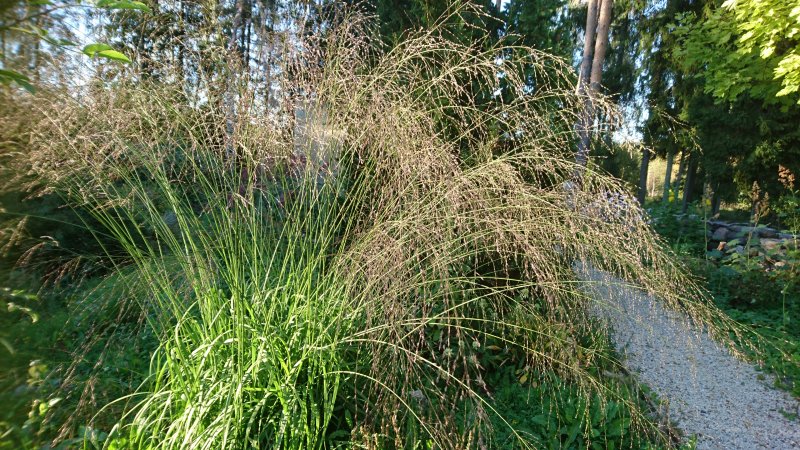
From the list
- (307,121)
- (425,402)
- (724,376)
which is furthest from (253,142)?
(724,376)

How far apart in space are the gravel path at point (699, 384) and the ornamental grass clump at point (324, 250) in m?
0.10

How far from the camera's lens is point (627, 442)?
7.22 feet

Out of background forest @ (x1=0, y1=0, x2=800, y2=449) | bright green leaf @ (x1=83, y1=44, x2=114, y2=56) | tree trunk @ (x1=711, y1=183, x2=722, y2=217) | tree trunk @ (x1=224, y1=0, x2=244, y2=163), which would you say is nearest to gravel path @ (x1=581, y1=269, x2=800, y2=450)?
background forest @ (x1=0, y1=0, x2=800, y2=449)

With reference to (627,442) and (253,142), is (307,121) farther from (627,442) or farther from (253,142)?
(627,442)

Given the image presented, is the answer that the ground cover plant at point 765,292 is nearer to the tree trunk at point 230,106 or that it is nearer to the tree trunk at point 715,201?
the tree trunk at point 230,106

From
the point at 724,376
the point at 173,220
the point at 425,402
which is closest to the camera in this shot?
the point at 425,402

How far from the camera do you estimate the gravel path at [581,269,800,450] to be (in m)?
1.77

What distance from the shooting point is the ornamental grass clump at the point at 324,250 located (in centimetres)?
146

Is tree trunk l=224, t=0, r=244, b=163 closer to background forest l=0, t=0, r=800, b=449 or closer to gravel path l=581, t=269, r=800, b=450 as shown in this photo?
background forest l=0, t=0, r=800, b=449

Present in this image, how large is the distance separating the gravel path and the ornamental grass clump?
0.33 ft

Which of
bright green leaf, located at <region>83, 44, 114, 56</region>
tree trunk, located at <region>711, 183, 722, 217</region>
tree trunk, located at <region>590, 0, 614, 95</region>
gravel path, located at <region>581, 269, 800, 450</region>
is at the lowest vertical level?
gravel path, located at <region>581, 269, 800, 450</region>

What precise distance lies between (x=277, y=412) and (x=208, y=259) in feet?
2.05

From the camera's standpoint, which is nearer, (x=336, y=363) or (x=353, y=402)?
(x=336, y=363)

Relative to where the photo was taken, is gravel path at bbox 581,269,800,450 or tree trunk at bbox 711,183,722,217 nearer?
gravel path at bbox 581,269,800,450
